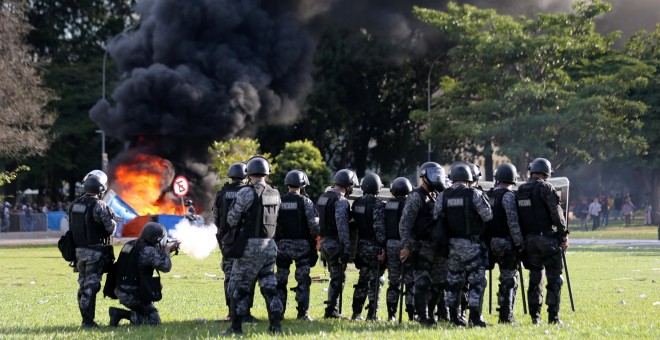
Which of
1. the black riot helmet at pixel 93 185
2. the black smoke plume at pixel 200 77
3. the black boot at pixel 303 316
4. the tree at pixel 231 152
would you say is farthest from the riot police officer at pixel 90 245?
the black smoke plume at pixel 200 77

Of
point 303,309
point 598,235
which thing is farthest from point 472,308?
point 598,235

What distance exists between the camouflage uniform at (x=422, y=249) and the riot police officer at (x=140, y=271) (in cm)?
286

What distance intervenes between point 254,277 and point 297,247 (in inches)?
66.1

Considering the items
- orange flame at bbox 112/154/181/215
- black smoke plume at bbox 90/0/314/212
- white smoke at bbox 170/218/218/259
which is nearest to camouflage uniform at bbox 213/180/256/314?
white smoke at bbox 170/218/218/259

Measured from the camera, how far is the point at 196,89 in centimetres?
4081

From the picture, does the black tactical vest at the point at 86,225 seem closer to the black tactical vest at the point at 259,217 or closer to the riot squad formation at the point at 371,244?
the riot squad formation at the point at 371,244

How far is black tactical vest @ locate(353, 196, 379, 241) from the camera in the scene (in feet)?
41.5

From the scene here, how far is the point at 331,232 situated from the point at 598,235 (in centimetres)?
2881

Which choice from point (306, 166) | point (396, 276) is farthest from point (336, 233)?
point (306, 166)

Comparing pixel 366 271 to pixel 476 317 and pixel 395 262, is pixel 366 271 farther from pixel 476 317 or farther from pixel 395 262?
pixel 476 317

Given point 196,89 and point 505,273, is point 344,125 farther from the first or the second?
point 505,273

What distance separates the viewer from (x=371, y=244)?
41.8 ft

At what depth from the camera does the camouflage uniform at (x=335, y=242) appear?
1250 cm

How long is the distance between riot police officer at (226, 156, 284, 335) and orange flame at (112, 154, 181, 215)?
2685 cm
